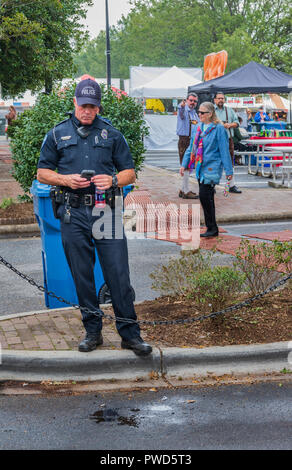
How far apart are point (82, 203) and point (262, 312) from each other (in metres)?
1.74

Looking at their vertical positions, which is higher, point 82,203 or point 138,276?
point 82,203

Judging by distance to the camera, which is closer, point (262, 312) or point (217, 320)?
point (217, 320)

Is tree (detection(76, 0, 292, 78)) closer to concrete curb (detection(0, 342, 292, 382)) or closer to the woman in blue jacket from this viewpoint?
the woman in blue jacket

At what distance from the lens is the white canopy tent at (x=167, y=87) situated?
91.0 ft

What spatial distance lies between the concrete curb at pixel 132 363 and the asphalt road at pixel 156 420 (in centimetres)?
25

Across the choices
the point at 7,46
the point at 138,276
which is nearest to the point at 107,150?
the point at 138,276

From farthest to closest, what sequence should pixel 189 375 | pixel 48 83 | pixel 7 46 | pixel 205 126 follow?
pixel 48 83 → pixel 7 46 → pixel 205 126 → pixel 189 375

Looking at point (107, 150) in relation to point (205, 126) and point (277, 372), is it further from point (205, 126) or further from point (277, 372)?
point (205, 126)

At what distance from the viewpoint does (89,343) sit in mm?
4570

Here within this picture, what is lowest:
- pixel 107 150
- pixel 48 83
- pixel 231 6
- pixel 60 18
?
pixel 107 150

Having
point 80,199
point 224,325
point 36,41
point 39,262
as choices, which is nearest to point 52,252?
point 80,199

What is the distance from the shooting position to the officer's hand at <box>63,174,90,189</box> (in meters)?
4.36

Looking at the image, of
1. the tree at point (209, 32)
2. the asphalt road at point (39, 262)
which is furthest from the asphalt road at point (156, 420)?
the tree at point (209, 32)

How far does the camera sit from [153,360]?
14.8 feet
